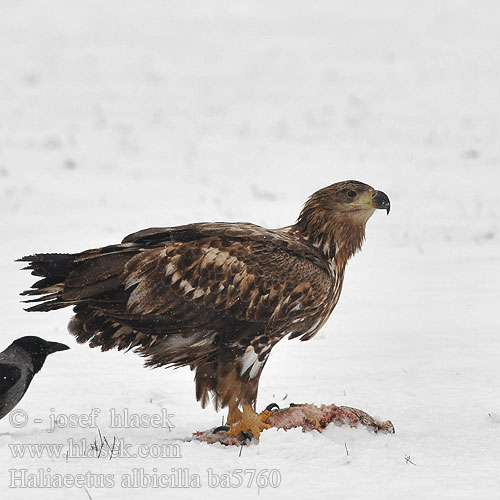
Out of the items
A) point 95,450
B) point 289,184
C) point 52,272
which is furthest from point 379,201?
point 289,184

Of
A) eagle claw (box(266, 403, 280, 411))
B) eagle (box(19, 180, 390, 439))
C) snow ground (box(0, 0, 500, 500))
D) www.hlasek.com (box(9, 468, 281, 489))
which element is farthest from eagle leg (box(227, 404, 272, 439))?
www.hlasek.com (box(9, 468, 281, 489))

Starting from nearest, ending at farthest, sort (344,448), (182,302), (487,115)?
1. (344,448)
2. (182,302)
3. (487,115)

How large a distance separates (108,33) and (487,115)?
1029cm

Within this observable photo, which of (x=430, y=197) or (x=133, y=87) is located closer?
(x=430, y=197)

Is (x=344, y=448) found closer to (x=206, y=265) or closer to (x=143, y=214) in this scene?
(x=206, y=265)

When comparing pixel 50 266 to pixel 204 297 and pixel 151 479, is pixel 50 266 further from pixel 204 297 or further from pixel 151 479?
pixel 151 479

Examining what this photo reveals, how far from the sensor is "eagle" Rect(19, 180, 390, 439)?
5789 millimetres

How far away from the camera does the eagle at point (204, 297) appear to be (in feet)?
19.0

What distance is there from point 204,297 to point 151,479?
119cm

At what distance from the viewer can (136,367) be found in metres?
7.51

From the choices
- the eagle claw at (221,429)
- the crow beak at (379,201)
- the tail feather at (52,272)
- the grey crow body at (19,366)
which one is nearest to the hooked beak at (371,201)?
the crow beak at (379,201)

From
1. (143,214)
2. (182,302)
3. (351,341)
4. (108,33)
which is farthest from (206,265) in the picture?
(108,33)

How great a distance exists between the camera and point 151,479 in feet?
16.4

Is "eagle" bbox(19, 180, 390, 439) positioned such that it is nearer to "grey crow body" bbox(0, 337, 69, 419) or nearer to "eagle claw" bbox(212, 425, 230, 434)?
"eagle claw" bbox(212, 425, 230, 434)
